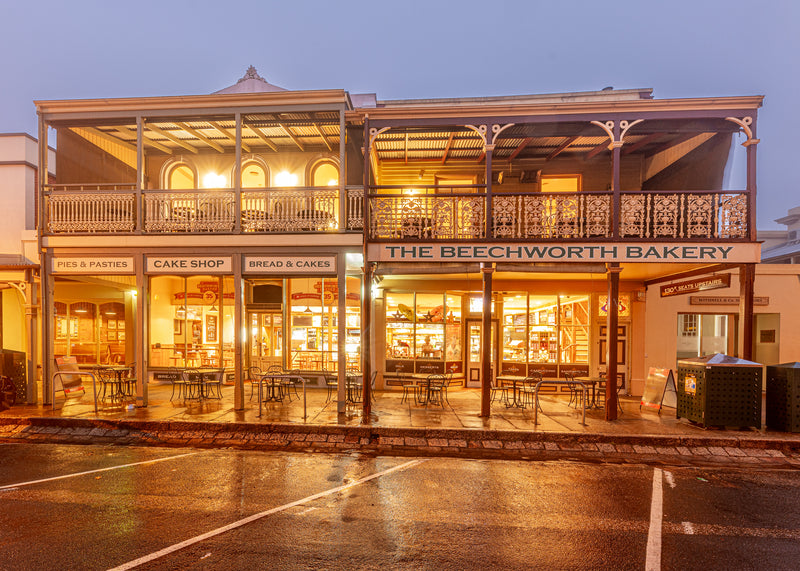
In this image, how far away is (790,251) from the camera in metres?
20.7

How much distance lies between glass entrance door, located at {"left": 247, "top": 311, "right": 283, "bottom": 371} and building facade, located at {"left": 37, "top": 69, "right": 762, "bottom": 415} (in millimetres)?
67

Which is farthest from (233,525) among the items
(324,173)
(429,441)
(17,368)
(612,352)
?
(324,173)

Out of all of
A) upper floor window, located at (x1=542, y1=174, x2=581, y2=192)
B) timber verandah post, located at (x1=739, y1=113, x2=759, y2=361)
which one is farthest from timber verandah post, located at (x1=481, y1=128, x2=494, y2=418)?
timber verandah post, located at (x1=739, y1=113, x2=759, y2=361)

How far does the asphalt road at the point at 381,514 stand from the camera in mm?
4371

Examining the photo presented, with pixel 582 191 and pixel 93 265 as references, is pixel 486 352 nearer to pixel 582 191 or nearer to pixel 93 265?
pixel 582 191

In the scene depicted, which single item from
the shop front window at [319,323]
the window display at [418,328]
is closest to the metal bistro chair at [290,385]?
the shop front window at [319,323]

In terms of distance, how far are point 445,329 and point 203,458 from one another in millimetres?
8157

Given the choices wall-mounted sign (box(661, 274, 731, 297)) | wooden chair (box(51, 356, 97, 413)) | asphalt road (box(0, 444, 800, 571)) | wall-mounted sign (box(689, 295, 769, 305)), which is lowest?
asphalt road (box(0, 444, 800, 571))

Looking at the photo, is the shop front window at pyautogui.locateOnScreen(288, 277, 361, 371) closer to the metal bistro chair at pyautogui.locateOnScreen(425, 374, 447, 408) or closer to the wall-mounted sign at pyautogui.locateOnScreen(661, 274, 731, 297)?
the metal bistro chair at pyautogui.locateOnScreen(425, 374, 447, 408)

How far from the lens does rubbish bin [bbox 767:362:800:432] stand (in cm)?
898

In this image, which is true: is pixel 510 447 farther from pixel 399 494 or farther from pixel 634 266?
pixel 634 266

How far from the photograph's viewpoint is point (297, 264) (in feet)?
35.1

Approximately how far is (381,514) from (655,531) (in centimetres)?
316

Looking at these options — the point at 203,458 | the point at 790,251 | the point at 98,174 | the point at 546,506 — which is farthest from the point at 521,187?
the point at 790,251
